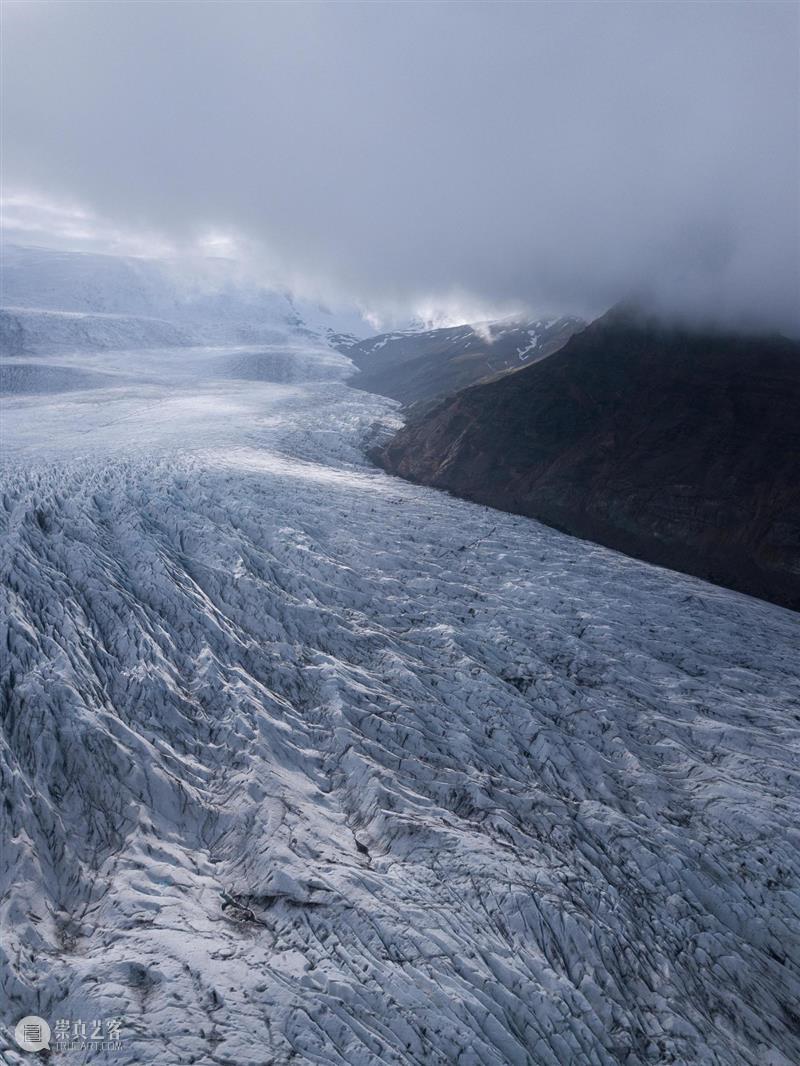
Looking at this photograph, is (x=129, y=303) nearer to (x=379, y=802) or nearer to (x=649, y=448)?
(x=649, y=448)

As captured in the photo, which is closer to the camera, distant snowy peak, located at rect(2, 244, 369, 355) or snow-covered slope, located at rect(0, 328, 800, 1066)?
snow-covered slope, located at rect(0, 328, 800, 1066)

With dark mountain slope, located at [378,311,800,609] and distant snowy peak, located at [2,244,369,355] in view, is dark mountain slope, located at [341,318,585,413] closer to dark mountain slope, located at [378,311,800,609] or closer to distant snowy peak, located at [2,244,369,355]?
dark mountain slope, located at [378,311,800,609]

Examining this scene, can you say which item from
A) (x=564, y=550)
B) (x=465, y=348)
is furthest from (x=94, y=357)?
(x=564, y=550)

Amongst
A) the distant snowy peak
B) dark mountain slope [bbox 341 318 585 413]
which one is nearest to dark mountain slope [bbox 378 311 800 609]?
→ dark mountain slope [bbox 341 318 585 413]

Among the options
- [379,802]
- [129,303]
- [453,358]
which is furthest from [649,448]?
[129,303]

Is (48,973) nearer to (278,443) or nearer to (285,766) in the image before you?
(285,766)
